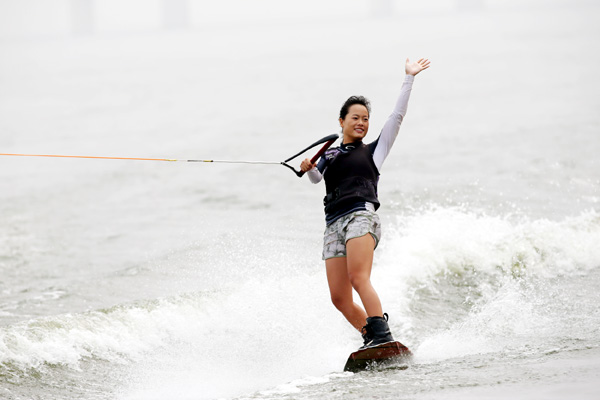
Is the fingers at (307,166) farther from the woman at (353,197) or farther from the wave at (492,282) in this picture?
the wave at (492,282)

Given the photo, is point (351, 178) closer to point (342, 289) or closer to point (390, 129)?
point (390, 129)

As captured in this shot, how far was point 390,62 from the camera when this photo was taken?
3559 centimetres

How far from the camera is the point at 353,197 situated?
16.6ft

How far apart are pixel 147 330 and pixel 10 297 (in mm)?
2397

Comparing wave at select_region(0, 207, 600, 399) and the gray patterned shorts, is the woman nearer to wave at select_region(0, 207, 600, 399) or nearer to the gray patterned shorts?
the gray patterned shorts

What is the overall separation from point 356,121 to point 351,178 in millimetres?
385

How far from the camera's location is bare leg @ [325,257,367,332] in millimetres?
5152

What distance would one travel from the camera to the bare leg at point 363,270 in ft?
16.1

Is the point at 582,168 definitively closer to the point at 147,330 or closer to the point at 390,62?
the point at 147,330

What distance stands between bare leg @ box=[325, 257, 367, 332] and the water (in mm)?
410

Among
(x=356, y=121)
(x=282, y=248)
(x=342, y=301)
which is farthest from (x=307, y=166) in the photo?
(x=282, y=248)

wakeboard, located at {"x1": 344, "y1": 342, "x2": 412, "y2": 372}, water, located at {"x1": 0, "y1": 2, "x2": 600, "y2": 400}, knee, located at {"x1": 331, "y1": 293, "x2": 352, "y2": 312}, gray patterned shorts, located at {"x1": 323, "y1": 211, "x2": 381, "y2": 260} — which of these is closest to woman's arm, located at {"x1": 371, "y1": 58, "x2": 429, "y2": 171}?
gray patterned shorts, located at {"x1": 323, "y1": 211, "x2": 381, "y2": 260}

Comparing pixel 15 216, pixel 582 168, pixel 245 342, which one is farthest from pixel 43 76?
pixel 245 342

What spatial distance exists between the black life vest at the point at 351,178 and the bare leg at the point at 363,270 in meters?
0.28
